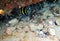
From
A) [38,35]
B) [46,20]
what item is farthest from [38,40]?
[46,20]

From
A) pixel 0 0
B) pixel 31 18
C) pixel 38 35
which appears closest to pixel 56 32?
pixel 38 35

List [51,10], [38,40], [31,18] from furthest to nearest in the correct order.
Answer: [51,10], [31,18], [38,40]

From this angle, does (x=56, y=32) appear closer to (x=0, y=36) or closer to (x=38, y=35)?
(x=38, y=35)

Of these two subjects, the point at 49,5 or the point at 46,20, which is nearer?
the point at 46,20

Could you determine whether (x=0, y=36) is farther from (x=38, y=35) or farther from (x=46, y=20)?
(x=46, y=20)

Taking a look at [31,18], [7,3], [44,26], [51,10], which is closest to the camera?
[7,3]

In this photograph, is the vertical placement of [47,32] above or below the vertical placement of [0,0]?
below

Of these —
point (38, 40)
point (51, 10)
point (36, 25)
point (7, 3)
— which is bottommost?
point (38, 40)
